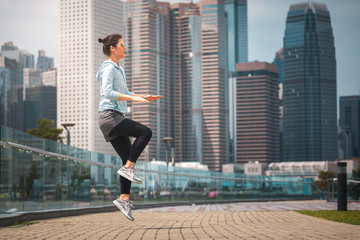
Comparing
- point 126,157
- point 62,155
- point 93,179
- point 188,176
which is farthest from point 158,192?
point 126,157

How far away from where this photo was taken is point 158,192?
26.2 m

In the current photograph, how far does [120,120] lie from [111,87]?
412mm

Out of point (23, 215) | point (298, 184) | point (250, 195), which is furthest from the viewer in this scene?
point (298, 184)

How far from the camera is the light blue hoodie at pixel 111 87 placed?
675 centimetres

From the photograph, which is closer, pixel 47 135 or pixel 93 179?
pixel 93 179

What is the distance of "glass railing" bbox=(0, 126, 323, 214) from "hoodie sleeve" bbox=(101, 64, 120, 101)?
3510 mm

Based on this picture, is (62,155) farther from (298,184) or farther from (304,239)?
(298,184)

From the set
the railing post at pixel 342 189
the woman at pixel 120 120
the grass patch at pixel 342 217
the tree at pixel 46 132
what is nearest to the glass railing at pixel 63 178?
the woman at pixel 120 120

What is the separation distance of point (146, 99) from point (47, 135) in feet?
Answer: 239

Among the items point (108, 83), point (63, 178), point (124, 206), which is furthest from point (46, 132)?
point (108, 83)

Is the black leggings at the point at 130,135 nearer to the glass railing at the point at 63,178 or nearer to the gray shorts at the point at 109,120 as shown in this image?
the gray shorts at the point at 109,120

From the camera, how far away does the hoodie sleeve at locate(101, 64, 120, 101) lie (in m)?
6.70

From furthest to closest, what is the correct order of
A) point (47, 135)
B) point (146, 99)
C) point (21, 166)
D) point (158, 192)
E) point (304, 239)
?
point (47, 135) < point (158, 192) < point (21, 166) < point (146, 99) < point (304, 239)

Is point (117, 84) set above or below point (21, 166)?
above
